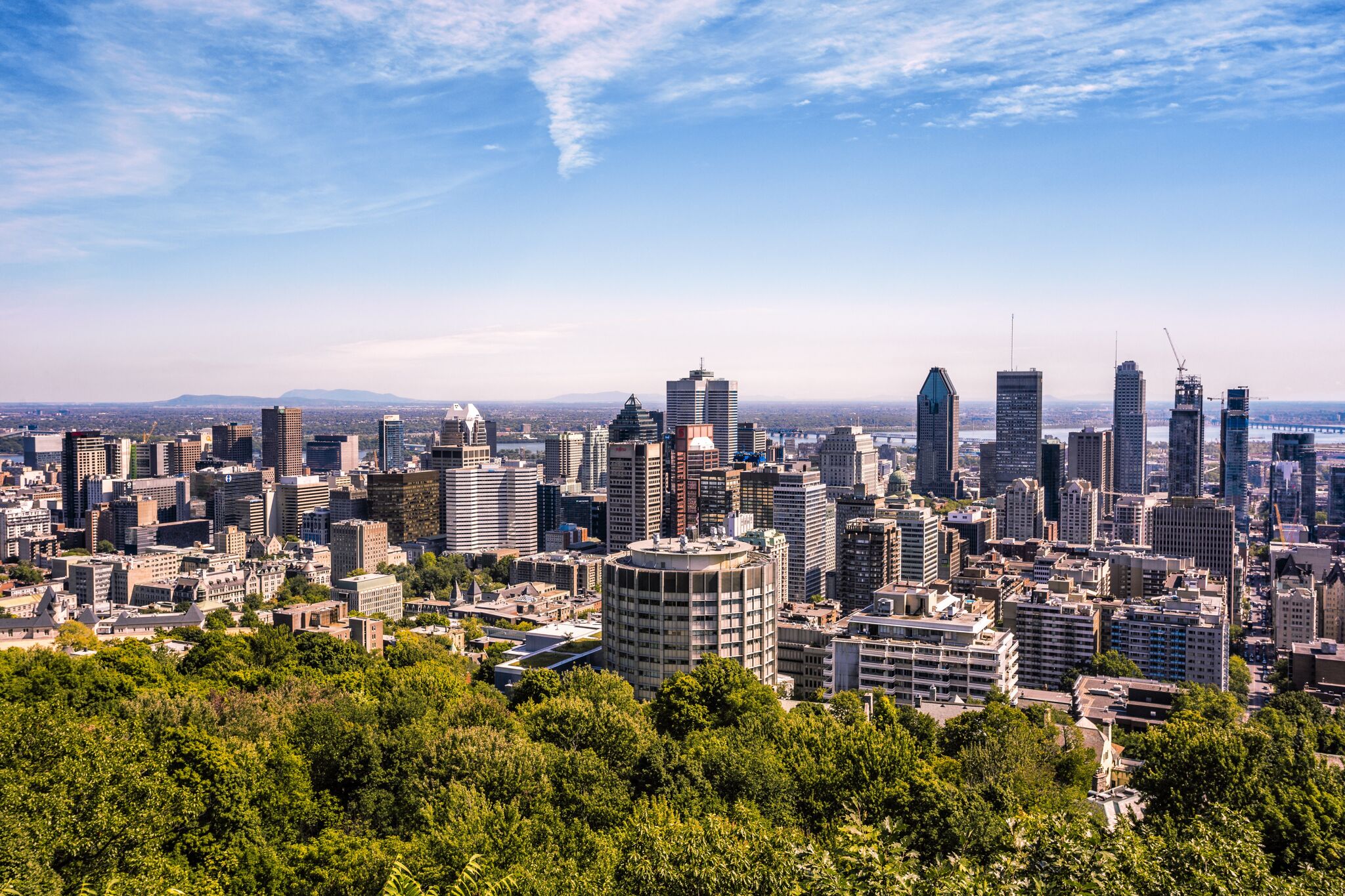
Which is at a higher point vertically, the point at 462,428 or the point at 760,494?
the point at 462,428

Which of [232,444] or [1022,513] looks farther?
[232,444]

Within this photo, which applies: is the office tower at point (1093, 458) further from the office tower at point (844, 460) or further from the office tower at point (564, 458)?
the office tower at point (564, 458)

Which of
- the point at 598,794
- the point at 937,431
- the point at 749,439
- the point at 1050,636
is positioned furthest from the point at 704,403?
the point at 598,794

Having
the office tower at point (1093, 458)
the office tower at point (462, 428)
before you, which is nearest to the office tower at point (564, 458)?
the office tower at point (462, 428)

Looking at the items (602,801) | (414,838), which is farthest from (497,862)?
(602,801)

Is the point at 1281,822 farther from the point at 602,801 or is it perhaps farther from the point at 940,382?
the point at 940,382

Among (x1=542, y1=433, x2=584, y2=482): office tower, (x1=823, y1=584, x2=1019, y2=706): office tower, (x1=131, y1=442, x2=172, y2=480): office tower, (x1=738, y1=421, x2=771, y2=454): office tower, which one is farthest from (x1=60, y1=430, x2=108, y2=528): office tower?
(x1=823, y1=584, x2=1019, y2=706): office tower

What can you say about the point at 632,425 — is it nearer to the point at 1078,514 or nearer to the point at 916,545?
the point at 916,545
